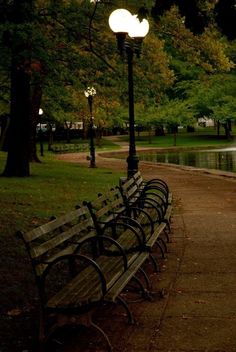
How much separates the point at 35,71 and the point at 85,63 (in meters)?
2.47

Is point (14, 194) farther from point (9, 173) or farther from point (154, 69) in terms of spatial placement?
point (154, 69)

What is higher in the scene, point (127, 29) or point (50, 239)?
point (127, 29)

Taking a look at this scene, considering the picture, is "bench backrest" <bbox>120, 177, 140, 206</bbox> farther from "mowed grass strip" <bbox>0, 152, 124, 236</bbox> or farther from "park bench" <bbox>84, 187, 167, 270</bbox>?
"mowed grass strip" <bbox>0, 152, 124, 236</bbox>

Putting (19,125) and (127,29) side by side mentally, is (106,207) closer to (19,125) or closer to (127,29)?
(127,29)

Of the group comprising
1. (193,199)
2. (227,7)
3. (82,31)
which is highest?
(82,31)

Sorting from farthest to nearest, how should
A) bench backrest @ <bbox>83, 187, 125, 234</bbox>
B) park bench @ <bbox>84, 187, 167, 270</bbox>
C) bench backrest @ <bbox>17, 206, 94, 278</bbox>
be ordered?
bench backrest @ <bbox>83, 187, 125, 234</bbox> < park bench @ <bbox>84, 187, 167, 270</bbox> < bench backrest @ <bbox>17, 206, 94, 278</bbox>

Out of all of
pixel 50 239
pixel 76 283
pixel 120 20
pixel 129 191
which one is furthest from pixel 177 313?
pixel 120 20

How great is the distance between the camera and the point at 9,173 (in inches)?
704

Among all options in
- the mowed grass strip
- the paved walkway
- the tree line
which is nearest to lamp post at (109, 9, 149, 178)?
the tree line

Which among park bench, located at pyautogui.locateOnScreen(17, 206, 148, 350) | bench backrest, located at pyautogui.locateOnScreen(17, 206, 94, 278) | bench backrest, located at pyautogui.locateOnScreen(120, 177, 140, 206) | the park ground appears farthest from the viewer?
bench backrest, located at pyautogui.locateOnScreen(120, 177, 140, 206)

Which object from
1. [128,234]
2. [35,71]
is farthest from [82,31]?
[128,234]

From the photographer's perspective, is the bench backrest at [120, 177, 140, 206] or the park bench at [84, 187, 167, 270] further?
the bench backrest at [120, 177, 140, 206]

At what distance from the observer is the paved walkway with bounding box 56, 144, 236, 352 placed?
5023 millimetres

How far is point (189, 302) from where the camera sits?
6.21 metres
